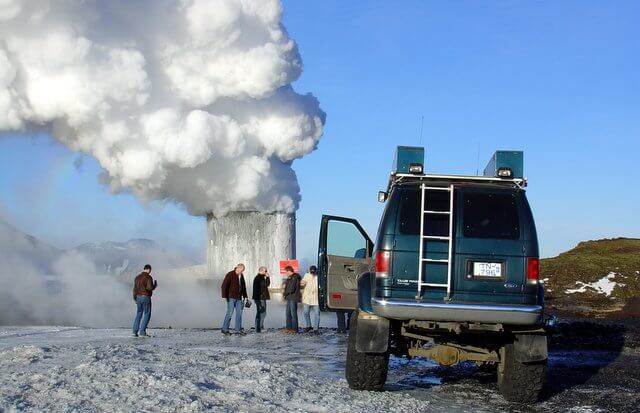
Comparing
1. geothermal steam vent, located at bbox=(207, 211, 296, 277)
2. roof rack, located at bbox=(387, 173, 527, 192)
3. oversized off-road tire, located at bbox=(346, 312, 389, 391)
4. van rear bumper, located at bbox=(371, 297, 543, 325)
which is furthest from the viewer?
geothermal steam vent, located at bbox=(207, 211, 296, 277)

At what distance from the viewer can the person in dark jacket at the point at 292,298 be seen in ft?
59.8

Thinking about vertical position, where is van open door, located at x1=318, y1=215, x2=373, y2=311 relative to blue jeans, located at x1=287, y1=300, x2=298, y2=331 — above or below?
above

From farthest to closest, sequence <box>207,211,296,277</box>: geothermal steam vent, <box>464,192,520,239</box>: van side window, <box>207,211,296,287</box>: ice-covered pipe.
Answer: <box>207,211,296,287</box>: ice-covered pipe < <box>207,211,296,277</box>: geothermal steam vent < <box>464,192,520,239</box>: van side window

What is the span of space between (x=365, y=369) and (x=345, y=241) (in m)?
2.39

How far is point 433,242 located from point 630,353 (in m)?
8.02

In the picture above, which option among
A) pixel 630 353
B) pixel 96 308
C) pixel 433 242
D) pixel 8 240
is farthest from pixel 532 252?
pixel 8 240

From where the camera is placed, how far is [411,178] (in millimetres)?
8453

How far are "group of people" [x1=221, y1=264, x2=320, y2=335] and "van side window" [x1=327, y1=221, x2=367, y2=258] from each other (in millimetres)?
7458

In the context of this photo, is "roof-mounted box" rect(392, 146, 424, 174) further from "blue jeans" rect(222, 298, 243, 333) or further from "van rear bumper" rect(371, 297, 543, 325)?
"blue jeans" rect(222, 298, 243, 333)

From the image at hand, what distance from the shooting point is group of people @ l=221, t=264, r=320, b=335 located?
18.0 m

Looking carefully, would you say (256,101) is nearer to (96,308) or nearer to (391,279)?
(96,308)

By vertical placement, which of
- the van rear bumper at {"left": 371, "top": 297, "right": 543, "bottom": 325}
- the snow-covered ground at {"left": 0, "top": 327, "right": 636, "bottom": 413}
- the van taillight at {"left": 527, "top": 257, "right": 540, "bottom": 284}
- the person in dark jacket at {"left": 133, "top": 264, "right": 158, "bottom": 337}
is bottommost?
the snow-covered ground at {"left": 0, "top": 327, "right": 636, "bottom": 413}

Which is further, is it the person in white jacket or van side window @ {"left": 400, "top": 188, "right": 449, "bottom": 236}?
the person in white jacket

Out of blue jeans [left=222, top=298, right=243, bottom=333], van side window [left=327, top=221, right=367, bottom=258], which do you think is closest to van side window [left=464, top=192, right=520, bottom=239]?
van side window [left=327, top=221, right=367, bottom=258]
